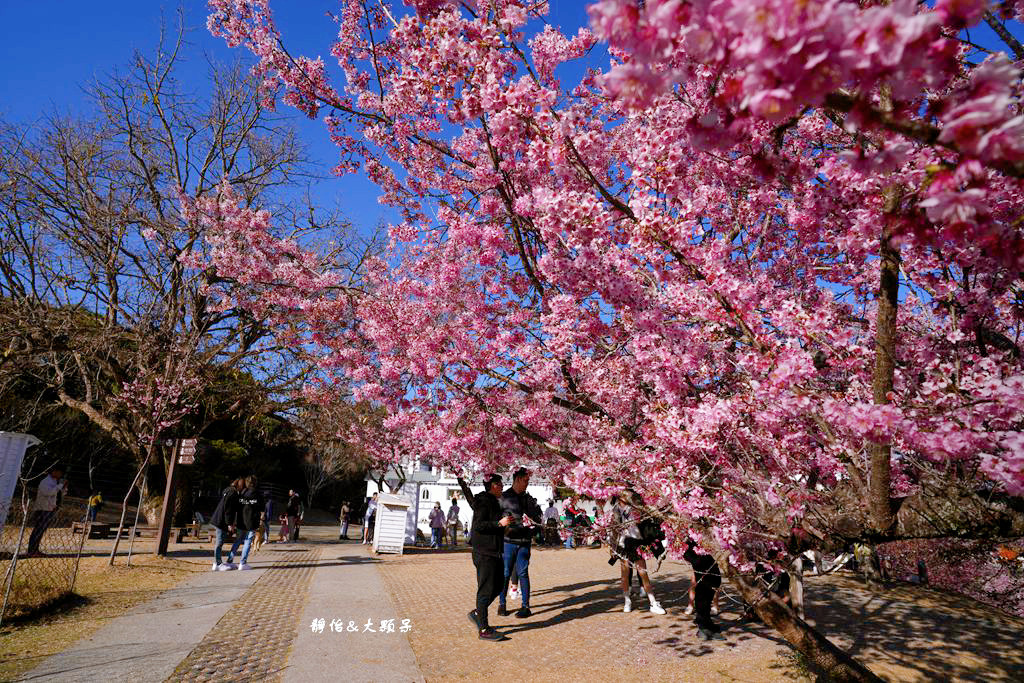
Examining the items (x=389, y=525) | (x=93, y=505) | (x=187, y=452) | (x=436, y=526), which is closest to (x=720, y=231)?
→ (x=187, y=452)

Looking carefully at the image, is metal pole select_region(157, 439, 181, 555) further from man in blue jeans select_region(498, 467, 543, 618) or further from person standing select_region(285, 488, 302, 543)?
man in blue jeans select_region(498, 467, 543, 618)

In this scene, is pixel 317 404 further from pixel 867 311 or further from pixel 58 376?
pixel 867 311

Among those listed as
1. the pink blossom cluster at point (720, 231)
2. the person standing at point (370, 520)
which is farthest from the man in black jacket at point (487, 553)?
the person standing at point (370, 520)

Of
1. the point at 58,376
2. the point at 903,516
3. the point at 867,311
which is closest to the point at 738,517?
the point at 903,516

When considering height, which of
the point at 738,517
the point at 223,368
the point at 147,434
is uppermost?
the point at 223,368

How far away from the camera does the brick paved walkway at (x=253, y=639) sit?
15.5ft

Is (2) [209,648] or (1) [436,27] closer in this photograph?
(1) [436,27]

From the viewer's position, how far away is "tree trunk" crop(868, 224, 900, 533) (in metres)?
2.74

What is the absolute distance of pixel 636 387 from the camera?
582cm

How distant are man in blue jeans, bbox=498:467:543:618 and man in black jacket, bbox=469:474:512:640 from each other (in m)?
0.44

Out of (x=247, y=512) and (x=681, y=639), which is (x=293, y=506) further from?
(x=681, y=639)

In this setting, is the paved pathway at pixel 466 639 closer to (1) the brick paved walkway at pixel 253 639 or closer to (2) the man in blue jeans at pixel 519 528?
(1) the brick paved walkway at pixel 253 639

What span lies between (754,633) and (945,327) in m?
4.86

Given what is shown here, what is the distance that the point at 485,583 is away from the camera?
6539 millimetres
